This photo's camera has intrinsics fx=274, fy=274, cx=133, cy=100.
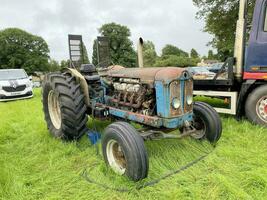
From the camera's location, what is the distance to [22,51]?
42094mm

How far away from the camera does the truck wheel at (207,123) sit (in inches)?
157

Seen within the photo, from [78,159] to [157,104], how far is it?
4.60 ft

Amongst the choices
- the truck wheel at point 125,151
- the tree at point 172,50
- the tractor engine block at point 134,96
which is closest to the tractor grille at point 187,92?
the tractor engine block at point 134,96

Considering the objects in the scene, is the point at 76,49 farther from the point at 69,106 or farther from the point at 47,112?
the point at 69,106

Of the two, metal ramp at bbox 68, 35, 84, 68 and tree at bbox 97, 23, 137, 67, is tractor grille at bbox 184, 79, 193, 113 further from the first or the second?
metal ramp at bbox 68, 35, 84, 68

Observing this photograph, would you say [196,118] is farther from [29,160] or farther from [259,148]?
[29,160]

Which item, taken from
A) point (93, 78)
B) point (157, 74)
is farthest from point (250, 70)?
point (93, 78)

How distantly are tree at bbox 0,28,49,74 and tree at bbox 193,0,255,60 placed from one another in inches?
1247

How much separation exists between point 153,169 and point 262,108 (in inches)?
113

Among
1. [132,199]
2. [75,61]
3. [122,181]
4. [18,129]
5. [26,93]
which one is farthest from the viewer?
[26,93]

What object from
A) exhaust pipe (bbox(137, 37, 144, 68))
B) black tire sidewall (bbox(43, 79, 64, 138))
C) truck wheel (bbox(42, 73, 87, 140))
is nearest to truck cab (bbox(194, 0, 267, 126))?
exhaust pipe (bbox(137, 37, 144, 68))

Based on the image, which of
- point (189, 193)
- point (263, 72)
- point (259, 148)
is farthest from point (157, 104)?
point (263, 72)

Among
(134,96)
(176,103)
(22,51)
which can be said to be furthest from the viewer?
(22,51)

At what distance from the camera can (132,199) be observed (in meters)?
2.81
